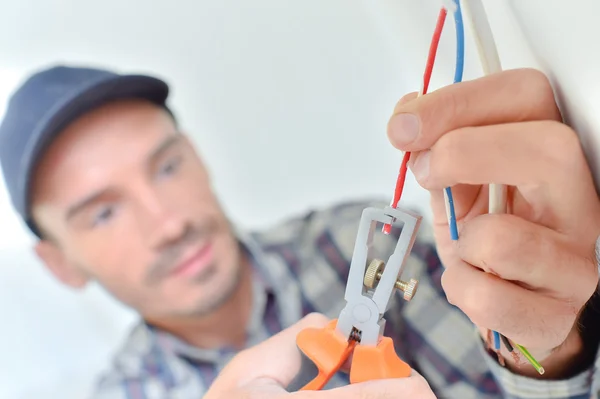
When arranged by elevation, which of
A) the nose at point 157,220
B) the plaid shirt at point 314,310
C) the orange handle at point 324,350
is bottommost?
the plaid shirt at point 314,310

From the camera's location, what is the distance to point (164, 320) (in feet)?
2.55

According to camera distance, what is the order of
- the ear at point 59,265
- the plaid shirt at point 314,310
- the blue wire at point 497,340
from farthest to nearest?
the ear at point 59,265 < the plaid shirt at point 314,310 < the blue wire at point 497,340

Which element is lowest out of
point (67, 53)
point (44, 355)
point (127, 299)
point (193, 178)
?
point (44, 355)

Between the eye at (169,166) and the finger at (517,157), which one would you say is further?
the eye at (169,166)

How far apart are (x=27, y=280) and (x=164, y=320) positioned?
23cm

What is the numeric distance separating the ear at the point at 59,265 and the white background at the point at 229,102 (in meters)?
0.02

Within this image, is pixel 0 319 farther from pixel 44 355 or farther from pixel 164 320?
pixel 164 320

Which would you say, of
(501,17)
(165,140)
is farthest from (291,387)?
(165,140)

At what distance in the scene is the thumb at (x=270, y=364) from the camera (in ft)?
1.26

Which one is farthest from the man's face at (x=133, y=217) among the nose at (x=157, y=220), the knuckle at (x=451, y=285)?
the knuckle at (x=451, y=285)

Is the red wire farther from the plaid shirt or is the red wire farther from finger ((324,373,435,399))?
the plaid shirt

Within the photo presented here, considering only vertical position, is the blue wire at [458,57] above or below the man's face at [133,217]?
above

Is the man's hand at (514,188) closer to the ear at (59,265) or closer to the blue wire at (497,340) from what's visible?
the blue wire at (497,340)

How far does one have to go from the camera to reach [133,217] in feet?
2.43
